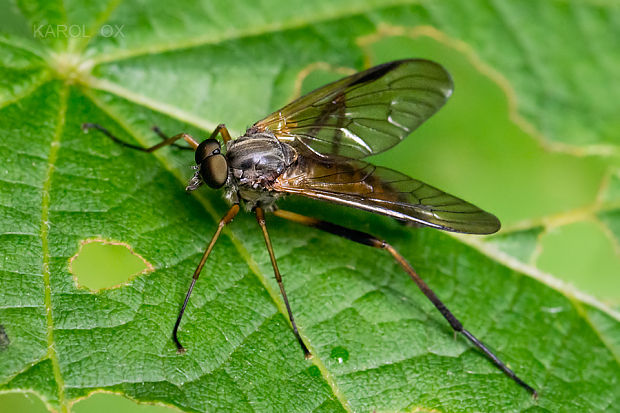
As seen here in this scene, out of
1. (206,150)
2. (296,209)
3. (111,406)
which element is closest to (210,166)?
(206,150)

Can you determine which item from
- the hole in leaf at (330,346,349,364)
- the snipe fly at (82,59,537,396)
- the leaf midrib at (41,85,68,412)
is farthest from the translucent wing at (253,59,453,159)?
the hole in leaf at (330,346,349,364)

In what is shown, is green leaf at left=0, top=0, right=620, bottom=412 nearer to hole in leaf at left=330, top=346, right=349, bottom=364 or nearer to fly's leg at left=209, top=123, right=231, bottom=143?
hole in leaf at left=330, top=346, right=349, bottom=364

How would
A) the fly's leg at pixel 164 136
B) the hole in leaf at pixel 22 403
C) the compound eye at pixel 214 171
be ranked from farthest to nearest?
the fly's leg at pixel 164 136, the compound eye at pixel 214 171, the hole in leaf at pixel 22 403

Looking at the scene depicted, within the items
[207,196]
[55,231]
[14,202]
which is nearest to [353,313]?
[207,196]

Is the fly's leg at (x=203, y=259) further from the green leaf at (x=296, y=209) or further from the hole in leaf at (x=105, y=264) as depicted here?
the hole in leaf at (x=105, y=264)

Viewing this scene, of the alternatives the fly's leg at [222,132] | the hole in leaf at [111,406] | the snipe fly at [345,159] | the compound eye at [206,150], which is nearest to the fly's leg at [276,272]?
the snipe fly at [345,159]
